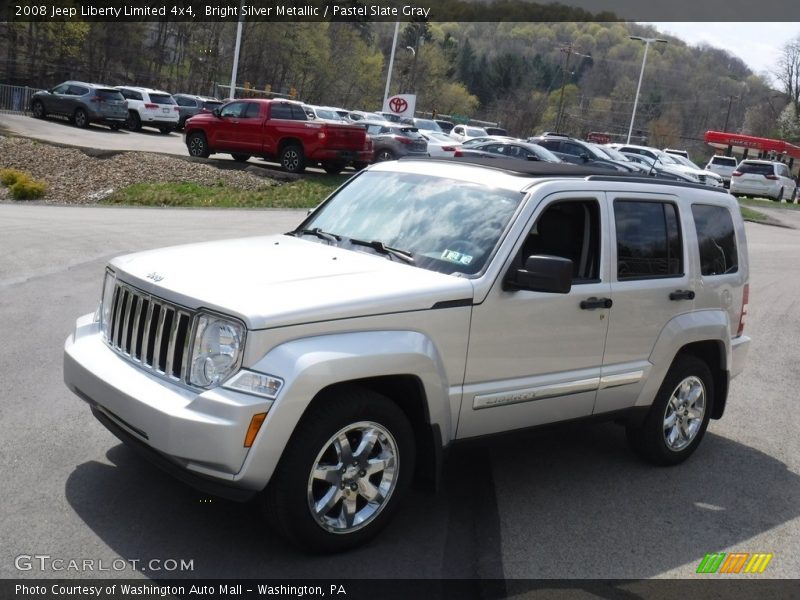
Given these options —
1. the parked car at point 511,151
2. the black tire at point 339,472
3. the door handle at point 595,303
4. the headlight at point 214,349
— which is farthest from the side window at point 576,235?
the parked car at point 511,151

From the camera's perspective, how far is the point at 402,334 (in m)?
4.31

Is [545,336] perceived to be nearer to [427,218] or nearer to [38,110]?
[427,218]

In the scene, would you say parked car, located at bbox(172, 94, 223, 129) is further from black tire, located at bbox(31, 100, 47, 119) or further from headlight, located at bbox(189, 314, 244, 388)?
headlight, located at bbox(189, 314, 244, 388)

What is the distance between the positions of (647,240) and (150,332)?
3201 mm

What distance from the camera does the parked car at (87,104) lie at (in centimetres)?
3419

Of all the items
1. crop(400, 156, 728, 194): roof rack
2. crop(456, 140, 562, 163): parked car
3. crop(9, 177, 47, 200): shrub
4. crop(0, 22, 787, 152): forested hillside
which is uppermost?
crop(0, 22, 787, 152): forested hillside

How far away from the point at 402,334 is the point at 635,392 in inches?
82.0

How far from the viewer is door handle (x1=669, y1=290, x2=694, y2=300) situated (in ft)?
18.9

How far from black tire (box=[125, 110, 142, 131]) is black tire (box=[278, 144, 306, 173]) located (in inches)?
617

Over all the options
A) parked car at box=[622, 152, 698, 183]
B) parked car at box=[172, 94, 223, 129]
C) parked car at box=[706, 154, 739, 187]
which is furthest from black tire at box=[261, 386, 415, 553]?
parked car at box=[706, 154, 739, 187]

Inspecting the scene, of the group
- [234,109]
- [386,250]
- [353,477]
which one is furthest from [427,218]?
[234,109]

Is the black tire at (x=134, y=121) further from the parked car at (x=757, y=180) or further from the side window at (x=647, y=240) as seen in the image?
the side window at (x=647, y=240)

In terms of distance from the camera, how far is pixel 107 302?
15.9 feet

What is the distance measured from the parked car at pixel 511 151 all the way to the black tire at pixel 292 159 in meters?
4.93
